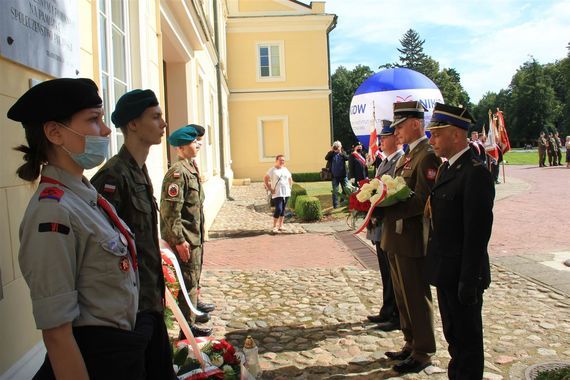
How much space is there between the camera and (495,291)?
6.20 m

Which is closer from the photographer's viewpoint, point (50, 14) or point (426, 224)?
point (50, 14)

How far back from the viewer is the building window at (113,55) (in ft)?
16.7

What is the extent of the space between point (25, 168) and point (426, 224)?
9.76 feet

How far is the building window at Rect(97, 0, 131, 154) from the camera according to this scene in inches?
200

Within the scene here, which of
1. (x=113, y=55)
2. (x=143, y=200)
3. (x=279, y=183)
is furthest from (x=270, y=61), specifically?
(x=143, y=200)

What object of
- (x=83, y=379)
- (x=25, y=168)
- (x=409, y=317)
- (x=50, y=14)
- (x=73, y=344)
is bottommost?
(x=409, y=317)

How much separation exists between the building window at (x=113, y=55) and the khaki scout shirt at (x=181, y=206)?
77cm

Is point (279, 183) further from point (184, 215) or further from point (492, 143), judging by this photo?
point (492, 143)

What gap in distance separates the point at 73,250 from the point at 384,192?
2.70 m

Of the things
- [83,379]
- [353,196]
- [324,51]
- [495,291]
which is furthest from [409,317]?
[324,51]

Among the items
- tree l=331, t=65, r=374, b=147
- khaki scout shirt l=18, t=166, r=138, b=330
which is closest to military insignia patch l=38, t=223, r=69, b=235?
khaki scout shirt l=18, t=166, r=138, b=330

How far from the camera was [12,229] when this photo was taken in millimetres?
2754

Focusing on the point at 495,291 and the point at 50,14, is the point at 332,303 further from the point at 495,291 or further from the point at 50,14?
the point at 50,14

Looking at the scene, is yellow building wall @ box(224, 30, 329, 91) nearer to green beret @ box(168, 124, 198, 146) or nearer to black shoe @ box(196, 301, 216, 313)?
black shoe @ box(196, 301, 216, 313)
